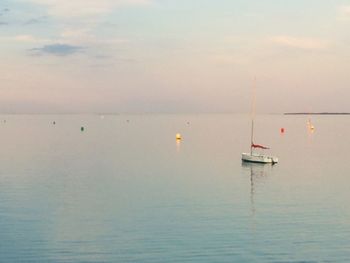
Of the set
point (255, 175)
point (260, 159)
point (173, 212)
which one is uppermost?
point (260, 159)

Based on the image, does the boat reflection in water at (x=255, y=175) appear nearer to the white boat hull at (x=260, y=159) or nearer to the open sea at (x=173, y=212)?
the open sea at (x=173, y=212)

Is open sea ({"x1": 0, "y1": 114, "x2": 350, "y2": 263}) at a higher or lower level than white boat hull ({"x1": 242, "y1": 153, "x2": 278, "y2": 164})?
lower

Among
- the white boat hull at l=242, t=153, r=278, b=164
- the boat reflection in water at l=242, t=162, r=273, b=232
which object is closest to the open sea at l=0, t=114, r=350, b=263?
the boat reflection in water at l=242, t=162, r=273, b=232

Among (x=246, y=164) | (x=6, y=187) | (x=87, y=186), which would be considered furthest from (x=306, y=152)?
(x=6, y=187)

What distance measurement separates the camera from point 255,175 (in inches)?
3841

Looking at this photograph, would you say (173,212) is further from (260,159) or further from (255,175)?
(260,159)

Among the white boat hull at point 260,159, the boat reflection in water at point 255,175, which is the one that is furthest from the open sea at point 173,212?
the white boat hull at point 260,159

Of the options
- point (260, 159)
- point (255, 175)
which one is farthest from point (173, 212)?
point (260, 159)

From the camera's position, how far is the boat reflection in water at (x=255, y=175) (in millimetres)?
69988

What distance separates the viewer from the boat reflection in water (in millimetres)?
69988

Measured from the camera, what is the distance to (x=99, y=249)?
146 feet

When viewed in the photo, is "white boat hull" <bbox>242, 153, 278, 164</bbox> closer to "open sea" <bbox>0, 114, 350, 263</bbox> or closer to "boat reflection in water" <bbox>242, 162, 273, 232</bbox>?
"boat reflection in water" <bbox>242, 162, 273, 232</bbox>

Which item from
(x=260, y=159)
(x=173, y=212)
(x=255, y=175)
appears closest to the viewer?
(x=173, y=212)

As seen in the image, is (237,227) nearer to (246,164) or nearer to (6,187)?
(6,187)
